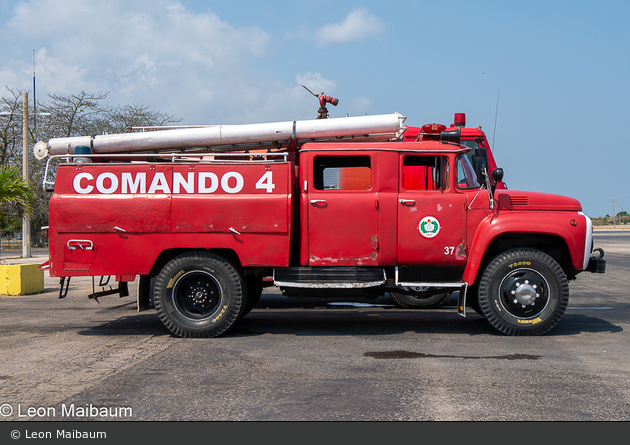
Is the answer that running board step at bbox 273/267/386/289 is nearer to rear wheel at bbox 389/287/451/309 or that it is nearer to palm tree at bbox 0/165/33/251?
rear wheel at bbox 389/287/451/309

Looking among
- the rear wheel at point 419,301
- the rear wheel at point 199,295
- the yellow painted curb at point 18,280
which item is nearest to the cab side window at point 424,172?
the rear wheel at point 199,295

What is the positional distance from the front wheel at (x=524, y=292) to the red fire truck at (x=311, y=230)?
1cm

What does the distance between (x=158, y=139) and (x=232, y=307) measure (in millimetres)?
2584

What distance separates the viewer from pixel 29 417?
4242mm

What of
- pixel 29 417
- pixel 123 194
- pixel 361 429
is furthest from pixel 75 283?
pixel 361 429

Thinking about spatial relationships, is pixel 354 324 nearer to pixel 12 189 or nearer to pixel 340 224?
pixel 340 224

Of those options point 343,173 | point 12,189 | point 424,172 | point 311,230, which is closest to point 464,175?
point 424,172

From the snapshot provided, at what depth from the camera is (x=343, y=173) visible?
7.41 m

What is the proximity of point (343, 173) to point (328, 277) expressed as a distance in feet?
4.68

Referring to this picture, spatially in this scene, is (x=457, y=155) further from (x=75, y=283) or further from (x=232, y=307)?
(x=75, y=283)

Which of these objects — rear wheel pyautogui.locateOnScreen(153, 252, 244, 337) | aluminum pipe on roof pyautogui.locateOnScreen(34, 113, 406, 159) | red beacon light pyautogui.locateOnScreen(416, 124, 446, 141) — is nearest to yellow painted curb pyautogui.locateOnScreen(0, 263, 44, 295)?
aluminum pipe on roof pyautogui.locateOnScreen(34, 113, 406, 159)

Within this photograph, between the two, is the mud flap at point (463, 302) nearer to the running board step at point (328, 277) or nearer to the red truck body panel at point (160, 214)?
the running board step at point (328, 277)

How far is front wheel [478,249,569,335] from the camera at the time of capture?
7.03 meters

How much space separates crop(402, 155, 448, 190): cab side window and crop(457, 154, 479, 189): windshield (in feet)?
0.65
